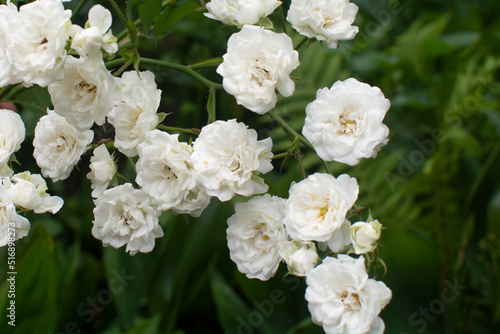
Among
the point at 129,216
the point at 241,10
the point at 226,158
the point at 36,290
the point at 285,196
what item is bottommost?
the point at 36,290

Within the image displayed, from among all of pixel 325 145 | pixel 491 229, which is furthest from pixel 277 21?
pixel 491 229

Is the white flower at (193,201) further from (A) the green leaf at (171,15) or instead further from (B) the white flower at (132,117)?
(A) the green leaf at (171,15)

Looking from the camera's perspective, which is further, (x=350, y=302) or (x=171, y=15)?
(x=171, y=15)

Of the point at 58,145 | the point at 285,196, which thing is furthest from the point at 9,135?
the point at 285,196

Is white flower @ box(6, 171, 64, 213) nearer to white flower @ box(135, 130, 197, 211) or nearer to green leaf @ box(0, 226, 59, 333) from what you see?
white flower @ box(135, 130, 197, 211)

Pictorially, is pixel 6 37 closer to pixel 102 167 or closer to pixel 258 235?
pixel 102 167

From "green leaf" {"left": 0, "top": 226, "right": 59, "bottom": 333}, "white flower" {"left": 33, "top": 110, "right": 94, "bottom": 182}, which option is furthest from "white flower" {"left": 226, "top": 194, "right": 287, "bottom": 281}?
"green leaf" {"left": 0, "top": 226, "right": 59, "bottom": 333}
